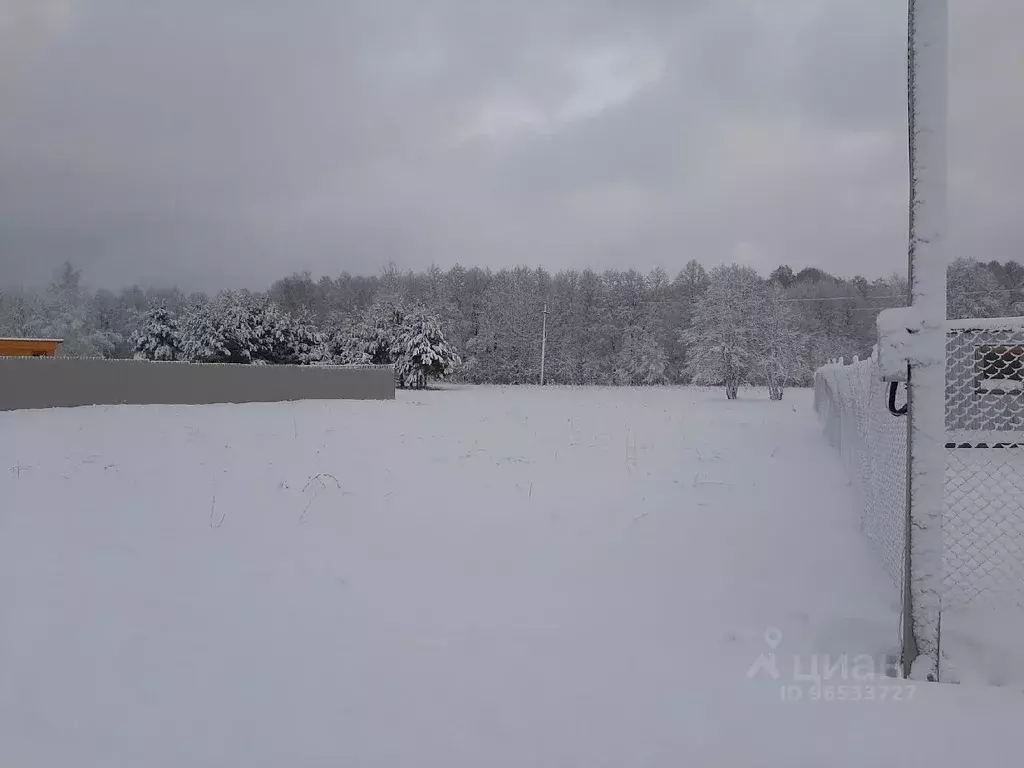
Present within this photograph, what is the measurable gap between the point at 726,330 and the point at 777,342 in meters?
2.59

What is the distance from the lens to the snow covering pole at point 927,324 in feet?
8.02

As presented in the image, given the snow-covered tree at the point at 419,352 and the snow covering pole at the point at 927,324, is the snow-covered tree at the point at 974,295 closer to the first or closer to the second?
the snow-covered tree at the point at 419,352

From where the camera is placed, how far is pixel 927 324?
7.99ft

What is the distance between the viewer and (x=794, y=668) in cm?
271

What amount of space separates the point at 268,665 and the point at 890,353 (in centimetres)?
285

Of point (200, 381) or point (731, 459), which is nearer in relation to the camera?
point (731, 459)

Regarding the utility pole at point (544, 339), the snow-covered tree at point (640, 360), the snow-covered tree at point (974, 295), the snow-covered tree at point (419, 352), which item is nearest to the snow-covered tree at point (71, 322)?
the snow-covered tree at point (419, 352)

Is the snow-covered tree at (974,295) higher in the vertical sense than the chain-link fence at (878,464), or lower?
higher

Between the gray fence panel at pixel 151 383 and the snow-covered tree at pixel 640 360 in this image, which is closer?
the gray fence panel at pixel 151 383

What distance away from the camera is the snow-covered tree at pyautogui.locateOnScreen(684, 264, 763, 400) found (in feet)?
109

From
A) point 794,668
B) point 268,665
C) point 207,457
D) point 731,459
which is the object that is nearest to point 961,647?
point 794,668

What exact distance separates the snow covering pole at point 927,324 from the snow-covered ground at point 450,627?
0.38m

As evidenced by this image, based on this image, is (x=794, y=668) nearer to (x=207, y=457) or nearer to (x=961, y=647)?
(x=961, y=647)

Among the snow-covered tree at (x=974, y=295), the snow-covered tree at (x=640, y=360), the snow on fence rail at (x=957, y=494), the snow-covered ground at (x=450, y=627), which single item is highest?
the snow-covered tree at (x=974, y=295)
